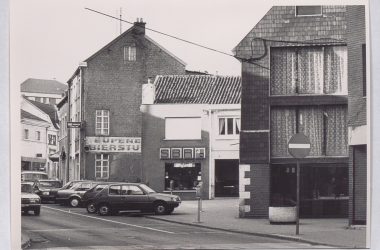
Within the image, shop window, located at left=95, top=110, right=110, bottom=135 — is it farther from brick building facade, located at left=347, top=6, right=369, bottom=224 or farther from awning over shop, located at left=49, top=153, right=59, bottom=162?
brick building facade, located at left=347, top=6, right=369, bottom=224

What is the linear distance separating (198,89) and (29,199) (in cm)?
263

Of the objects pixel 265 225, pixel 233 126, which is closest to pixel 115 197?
pixel 233 126

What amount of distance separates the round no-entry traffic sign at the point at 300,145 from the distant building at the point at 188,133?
82 centimetres

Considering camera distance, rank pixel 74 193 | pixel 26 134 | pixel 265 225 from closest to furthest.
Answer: pixel 26 134 → pixel 265 225 → pixel 74 193

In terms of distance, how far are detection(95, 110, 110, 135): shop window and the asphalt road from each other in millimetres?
1116

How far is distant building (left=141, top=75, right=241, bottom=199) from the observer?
12250mm

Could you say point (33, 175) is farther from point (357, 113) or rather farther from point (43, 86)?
point (357, 113)

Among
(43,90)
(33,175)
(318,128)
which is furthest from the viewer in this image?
(318,128)

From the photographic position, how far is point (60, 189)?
40.9ft

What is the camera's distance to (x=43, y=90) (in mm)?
11961

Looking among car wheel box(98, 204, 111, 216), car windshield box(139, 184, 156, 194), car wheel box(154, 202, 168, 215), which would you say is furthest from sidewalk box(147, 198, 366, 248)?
car wheel box(98, 204, 111, 216)

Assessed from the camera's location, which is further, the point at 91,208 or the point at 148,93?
the point at 91,208

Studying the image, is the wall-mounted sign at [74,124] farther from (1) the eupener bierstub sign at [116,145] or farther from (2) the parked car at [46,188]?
(2) the parked car at [46,188]

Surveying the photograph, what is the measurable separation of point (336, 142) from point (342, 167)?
35cm
